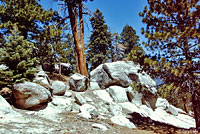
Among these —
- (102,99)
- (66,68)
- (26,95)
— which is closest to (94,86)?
(102,99)

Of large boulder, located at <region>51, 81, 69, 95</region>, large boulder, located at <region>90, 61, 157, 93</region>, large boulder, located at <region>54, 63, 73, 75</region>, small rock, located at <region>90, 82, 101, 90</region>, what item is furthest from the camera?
large boulder, located at <region>54, 63, 73, 75</region>

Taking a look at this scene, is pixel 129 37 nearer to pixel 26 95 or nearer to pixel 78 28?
pixel 78 28

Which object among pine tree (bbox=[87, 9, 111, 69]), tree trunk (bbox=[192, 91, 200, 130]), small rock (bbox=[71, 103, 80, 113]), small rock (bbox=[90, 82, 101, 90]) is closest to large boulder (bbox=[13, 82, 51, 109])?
small rock (bbox=[71, 103, 80, 113])

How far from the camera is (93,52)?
22875 millimetres

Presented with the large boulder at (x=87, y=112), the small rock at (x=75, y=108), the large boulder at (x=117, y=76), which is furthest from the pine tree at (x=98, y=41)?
the large boulder at (x=87, y=112)

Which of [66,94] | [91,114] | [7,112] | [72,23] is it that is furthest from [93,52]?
[7,112]

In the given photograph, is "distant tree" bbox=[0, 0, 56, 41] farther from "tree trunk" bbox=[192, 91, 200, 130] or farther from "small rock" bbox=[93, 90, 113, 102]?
"tree trunk" bbox=[192, 91, 200, 130]

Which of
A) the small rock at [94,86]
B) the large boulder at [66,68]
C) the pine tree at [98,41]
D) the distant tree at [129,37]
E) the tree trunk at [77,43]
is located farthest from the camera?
the distant tree at [129,37]

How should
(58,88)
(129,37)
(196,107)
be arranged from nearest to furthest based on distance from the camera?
(196,107) < (58,88) < (129,37)

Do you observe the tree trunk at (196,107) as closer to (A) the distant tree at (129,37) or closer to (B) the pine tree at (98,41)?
(B) the pine tree at (98,41)

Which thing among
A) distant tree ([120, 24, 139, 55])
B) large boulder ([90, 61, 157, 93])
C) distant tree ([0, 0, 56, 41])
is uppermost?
distant tree ([120, 24, 139, 55])

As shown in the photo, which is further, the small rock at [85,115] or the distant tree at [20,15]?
the distant tree at [20,15]

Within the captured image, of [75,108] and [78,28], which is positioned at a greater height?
[78,28]

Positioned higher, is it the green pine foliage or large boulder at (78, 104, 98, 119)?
the green pine foliage
